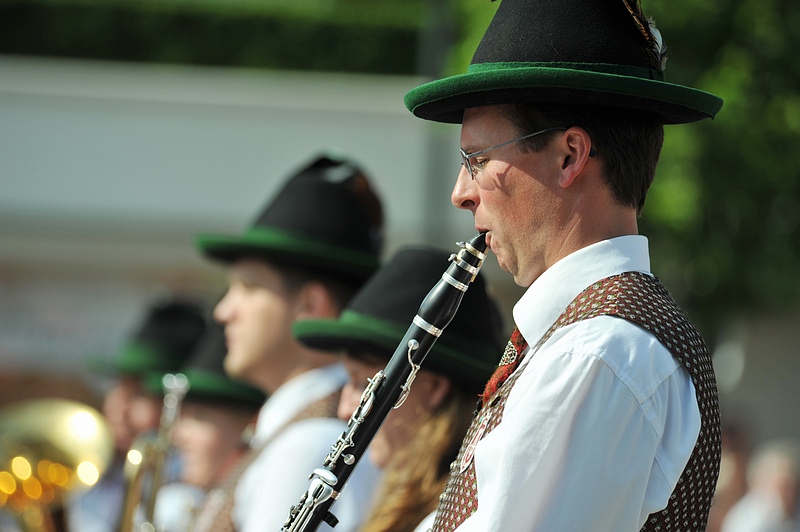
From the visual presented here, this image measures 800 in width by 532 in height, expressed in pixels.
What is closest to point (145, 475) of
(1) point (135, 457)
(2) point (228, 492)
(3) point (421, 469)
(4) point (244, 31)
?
(1) point (135, 457)

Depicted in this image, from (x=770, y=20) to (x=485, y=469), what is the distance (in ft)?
22.8

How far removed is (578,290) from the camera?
2.04m

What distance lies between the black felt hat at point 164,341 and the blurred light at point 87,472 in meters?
2.64

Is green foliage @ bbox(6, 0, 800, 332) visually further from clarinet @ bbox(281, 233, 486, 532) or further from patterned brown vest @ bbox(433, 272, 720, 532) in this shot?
patterned brown vest @ bbox(433, 272, 720, 532)

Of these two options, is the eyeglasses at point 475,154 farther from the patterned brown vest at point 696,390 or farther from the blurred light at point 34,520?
the blurred light at point 34,520

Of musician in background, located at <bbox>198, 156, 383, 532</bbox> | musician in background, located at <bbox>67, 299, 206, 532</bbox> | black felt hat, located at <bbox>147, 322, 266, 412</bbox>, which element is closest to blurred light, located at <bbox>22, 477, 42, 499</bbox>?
musician in background, located at <bbox>198, 156, 383, 532</bbox>

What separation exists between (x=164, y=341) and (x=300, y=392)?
3.64 meters

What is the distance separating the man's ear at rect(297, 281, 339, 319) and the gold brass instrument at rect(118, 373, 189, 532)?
4.15 feet

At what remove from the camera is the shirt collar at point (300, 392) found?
4.07 m

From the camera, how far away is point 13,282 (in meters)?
14.3

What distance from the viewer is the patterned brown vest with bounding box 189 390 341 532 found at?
12.6ft

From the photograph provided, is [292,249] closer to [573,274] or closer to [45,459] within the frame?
[45,459]

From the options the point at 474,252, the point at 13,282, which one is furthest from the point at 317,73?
the point at 474,252

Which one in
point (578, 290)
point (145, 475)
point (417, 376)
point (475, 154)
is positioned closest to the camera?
point (578, 290)
